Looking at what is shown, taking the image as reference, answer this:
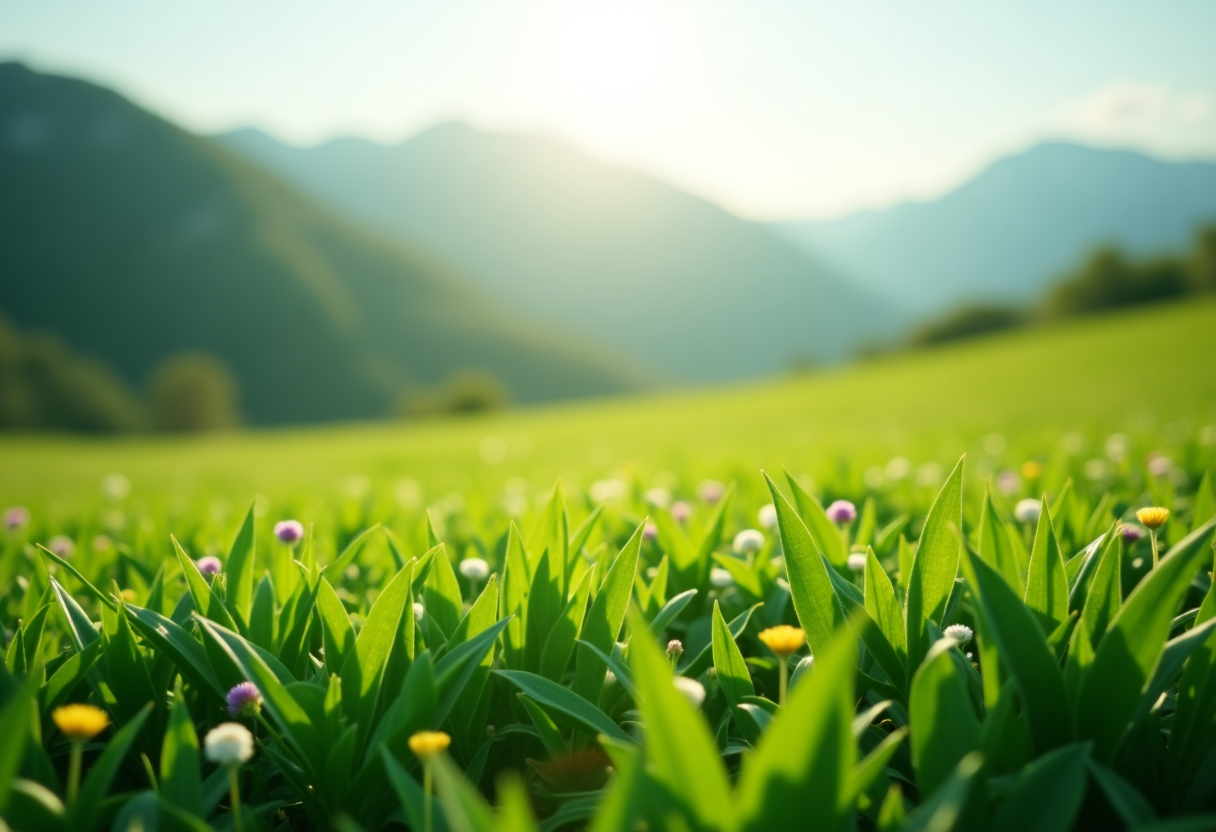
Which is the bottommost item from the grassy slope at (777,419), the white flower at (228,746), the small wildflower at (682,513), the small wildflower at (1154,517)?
the grassy slope at (777,419)

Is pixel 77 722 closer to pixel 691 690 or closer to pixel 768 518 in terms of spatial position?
pixel 691 690

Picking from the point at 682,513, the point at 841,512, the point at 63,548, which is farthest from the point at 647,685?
the point at 63,548

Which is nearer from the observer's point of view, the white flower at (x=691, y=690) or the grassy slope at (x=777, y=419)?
the white flower at (x=691, y=690)

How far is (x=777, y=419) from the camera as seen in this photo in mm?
19328

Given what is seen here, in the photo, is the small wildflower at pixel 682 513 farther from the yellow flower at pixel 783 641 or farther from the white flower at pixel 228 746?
the white flower at pixel 228 746

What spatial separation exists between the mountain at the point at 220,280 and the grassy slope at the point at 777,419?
233 feet

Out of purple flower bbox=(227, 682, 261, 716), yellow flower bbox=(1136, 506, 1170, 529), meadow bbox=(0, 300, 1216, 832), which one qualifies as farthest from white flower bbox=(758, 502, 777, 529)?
purple flower bbox=(227, 682, 261, 716)

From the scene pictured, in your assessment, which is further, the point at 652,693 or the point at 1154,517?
the point at 1154,517

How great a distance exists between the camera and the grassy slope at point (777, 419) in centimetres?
1343

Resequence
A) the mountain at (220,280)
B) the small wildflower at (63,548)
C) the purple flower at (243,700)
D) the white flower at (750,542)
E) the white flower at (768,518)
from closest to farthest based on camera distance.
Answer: the purple flower at (243,700) < the white flower at (750,542) < the white flower at (768,518) < the small wildflower at (63,548) < the mountain at (220,280)

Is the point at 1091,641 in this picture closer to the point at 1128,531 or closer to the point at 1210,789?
the point at 1210,789

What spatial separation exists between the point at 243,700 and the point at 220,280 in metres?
109

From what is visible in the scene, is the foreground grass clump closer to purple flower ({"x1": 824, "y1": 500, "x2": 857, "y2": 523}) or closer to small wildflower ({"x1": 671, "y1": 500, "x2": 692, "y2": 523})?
purple flower ({"x1": 824, "y1": 500, "x2": 857, "y2": 523})

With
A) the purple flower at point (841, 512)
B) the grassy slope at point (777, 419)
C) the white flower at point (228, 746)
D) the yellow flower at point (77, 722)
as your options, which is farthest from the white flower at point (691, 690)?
the grassy slope at point (777, 419)
